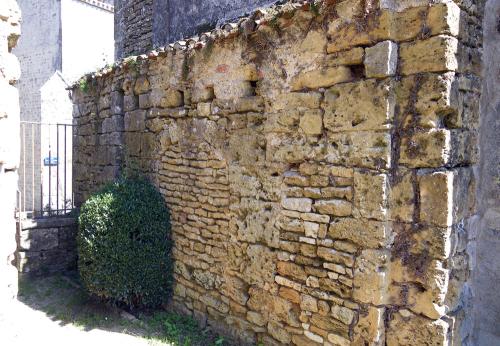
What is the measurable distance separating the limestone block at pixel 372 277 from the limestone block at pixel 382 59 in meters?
1.30

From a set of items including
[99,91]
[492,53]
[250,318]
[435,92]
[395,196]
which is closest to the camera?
[435,92]

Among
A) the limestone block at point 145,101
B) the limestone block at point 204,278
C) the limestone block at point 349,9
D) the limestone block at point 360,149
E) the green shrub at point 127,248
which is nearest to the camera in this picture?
the limestone block at point 360,149

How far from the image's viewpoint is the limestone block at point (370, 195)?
10.2ft

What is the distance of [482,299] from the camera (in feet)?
11.2

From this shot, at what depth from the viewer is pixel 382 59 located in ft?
10.1

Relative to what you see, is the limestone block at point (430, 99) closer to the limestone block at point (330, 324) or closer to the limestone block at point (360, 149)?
the limestone block at point (360, 149)

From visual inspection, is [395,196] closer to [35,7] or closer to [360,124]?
[360,124]

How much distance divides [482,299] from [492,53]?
6.33ft

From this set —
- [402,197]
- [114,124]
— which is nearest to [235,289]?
[402,197]

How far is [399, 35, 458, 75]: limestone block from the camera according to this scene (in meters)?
2.89

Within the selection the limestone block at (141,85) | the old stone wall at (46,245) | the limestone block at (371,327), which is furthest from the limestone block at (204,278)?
the old stone wall at (46,245)

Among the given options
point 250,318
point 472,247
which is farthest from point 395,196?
point 250,318

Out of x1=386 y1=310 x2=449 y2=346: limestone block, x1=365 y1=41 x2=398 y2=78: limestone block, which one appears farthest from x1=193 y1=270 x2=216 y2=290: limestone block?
x1=365 y1=41 x2=398 y2=78: limestone block

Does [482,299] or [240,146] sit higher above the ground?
[240,146]
